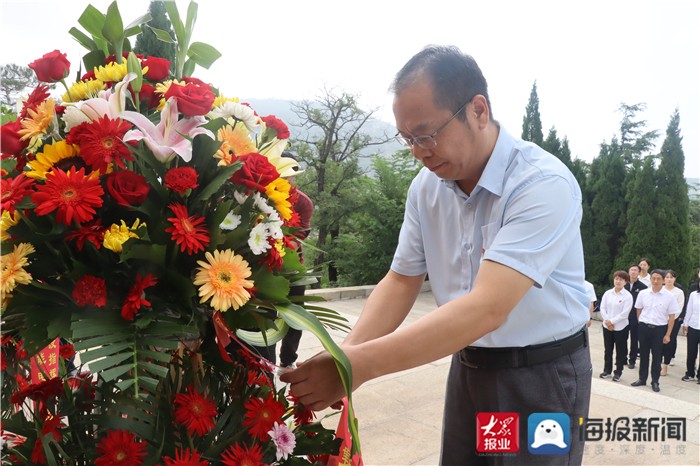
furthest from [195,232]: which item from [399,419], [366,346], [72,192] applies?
[399,419]

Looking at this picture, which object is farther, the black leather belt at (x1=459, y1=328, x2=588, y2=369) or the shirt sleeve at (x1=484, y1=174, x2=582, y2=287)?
the black leather belt at (x1=459, y1=328, x2=588, y2=369)

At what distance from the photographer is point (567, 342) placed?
170cm

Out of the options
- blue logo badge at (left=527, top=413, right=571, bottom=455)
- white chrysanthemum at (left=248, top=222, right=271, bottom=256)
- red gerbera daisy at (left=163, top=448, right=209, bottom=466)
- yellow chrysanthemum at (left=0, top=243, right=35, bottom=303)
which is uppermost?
white chrysanthemum at (left=248, top=222, right=271, bottom=256)

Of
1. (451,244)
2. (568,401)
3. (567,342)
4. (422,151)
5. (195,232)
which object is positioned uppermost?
(422,151)

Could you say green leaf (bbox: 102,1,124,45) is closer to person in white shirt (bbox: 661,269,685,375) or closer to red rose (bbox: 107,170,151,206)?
red rose (bbox: 107,170,151,206)

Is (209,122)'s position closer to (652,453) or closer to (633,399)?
(652,453)

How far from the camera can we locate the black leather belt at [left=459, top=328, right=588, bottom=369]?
1.68m

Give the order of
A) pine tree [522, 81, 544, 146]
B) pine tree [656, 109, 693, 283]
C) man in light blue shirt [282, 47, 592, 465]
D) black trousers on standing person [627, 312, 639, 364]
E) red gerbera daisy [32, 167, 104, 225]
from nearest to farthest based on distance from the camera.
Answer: red gerbera daisy [32, 167, 104, 225], man in light blue shirt [282, 47, 592, 465], black trousers on standing person [627, 312, 639, 364], pine tree [656, 109, 693, 283], pine tree [522, 81, 544, 146]

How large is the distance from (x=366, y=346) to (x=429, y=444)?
9.18ft

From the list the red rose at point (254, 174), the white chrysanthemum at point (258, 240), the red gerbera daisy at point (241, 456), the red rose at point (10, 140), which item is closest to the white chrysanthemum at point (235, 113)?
the red rose at point (254, 174)

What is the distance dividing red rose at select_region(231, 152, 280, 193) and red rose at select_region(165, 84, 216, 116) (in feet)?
0.35

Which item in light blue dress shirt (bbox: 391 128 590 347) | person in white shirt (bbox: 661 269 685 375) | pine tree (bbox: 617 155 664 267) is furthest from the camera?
pine tree (bbox: 617 155 664 267)

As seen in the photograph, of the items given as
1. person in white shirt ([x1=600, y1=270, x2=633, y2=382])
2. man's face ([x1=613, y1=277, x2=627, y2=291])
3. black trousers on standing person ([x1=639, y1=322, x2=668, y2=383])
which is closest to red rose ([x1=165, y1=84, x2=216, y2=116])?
person in white shirt ([x1=600, y1=270, x2=633, y2=382])

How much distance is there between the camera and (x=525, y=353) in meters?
1.68
